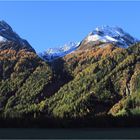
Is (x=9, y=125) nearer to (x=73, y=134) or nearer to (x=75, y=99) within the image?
(x=73, y=134)

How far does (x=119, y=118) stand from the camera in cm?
2786

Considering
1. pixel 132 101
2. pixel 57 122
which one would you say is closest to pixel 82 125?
pixel 57 122

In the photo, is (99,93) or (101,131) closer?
(101,131)

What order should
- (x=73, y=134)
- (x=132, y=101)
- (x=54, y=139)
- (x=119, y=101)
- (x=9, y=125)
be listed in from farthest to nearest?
(x=119, y=101) < (x=132, y=101) < (x=9, y=125) < (x=73, y=134) < (x=54, y=139)

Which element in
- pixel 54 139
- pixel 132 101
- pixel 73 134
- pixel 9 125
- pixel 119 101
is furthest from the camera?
pixel 119 101

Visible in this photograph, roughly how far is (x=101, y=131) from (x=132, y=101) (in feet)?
437

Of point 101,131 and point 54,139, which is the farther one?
point 101,131

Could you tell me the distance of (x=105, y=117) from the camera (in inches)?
1090

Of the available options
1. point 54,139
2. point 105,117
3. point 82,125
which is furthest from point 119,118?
point 54,139

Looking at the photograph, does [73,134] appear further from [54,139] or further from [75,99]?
[75,99]

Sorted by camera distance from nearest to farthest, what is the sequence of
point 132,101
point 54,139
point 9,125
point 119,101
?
point 54,139, point 9,125, point 132,101, point 119,101

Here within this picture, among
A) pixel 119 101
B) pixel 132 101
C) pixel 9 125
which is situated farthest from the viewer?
pixel 119 101

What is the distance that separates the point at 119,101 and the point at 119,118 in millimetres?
157664

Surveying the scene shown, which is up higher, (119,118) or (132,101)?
(132,101)
